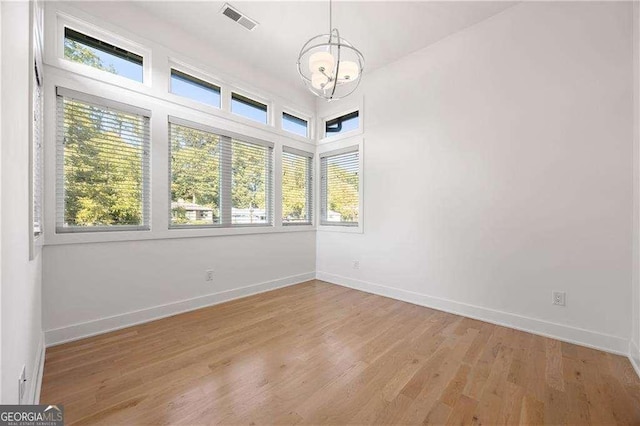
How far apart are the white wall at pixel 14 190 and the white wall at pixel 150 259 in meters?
1.18

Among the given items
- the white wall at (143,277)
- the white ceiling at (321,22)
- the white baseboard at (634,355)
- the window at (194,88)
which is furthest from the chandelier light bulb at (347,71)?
the white baseboard at (634,355)

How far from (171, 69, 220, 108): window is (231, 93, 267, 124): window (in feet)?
0.84

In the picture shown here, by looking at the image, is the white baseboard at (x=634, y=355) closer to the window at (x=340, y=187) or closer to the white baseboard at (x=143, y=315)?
the window at (x=340, y=187)

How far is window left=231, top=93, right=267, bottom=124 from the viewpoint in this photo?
3.76 m

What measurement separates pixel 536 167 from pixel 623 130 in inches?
24.6

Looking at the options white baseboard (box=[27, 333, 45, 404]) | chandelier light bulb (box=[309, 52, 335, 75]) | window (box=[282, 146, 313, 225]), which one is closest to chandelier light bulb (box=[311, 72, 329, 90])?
chandelier light bulb (box=[309, 52, 335, 75])

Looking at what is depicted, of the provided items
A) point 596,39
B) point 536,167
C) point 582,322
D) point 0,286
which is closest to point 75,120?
point 0,286

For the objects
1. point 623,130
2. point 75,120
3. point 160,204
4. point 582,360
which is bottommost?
point 582,360

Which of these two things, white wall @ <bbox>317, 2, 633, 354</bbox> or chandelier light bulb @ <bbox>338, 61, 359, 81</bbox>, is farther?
white wall @ <bbox>317, 2, 633, 354</bbox>

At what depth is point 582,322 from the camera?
2.41 meters

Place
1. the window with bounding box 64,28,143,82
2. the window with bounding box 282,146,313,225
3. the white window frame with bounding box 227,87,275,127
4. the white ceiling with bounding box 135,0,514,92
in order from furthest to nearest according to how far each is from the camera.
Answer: the window with bounding box 282,146,313,225 → the white window frame with bounding box 227,87,275,127 → the white ceiling with bounding box 135,0,514,92 → the window with bounding box 64,28,143,82

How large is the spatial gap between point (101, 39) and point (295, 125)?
263 centimetres

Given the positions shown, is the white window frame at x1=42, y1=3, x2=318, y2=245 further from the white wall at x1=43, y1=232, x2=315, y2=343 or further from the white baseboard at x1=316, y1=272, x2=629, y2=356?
the white baseboard at x1=316, y1=272, x2=629, y2=356

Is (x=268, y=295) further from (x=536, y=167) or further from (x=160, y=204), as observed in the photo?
(x=536, y=167)
